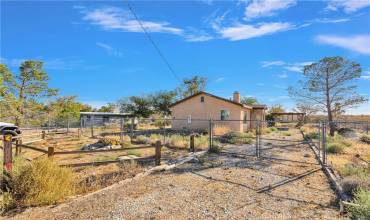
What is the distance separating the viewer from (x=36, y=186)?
18.0 ft

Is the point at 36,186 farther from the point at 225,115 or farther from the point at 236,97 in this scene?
the point at 236,97

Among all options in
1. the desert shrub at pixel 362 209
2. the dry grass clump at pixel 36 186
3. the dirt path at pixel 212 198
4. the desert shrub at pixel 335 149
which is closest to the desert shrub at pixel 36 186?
the dry grass clump at pixel 36 186

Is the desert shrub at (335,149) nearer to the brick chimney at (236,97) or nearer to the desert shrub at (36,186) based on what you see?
the desert shrub at (36,186)

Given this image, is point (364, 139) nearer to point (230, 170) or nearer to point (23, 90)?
point (230, 170)

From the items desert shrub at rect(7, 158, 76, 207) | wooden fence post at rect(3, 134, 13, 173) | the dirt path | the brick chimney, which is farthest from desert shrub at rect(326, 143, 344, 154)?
the brick chimney

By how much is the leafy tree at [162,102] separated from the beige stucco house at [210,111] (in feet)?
66.1

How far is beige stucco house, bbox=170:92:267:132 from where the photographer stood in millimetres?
26109

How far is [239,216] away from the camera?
4867 millimetres

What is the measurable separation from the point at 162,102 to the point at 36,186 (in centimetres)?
4485

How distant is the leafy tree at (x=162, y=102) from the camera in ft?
164

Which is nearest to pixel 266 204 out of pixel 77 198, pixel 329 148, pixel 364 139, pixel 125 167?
pixel 77 198

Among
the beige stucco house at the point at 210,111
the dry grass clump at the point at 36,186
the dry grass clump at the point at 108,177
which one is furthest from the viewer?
the beige stucco house at the point at 210,111

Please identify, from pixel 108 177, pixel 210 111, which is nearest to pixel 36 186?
pixel 108 177

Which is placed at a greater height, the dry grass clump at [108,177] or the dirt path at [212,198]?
the dry grass clump at [108,177]
